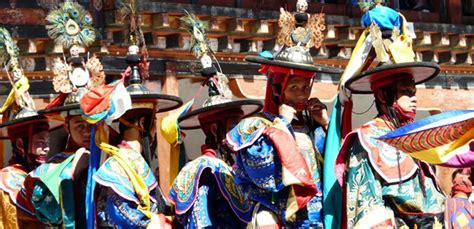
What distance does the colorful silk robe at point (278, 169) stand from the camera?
8.04m

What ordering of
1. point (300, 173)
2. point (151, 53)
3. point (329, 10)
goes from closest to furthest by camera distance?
1. point (300, 173)
2. point (151, 53)
3. point (329, 10)

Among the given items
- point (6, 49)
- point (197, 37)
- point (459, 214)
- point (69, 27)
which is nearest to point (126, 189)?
point (197, 37)

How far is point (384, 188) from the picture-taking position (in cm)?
791

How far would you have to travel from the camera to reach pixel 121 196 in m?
8.86

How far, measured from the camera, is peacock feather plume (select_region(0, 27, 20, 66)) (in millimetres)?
10508

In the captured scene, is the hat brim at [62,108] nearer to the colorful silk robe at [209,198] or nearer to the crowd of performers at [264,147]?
the crowd of performers at [264,147]

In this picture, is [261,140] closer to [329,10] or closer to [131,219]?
[131,219]

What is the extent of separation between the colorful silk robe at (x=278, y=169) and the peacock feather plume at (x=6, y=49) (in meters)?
2.69

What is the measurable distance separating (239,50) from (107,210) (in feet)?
14.6

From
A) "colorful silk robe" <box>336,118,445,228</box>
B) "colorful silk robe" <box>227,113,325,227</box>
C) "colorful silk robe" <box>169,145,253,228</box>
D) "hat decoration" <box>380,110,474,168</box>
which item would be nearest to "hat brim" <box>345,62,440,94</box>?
"colorful silk robe" <box>336,118,445,228</box>

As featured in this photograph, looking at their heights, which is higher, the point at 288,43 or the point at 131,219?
the point at 288,43

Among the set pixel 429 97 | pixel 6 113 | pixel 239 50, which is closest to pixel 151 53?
pixel 239 50

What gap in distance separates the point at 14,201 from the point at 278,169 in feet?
8.91

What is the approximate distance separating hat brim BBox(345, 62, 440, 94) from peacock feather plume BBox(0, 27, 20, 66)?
310cm
